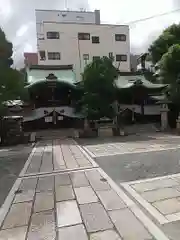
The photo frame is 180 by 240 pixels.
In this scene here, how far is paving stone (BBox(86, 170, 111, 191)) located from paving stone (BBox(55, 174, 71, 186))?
0.52 meters

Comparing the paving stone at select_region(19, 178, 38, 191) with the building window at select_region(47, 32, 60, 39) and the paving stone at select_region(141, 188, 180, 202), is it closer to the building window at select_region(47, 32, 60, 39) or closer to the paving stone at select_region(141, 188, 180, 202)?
the paving stone at select_region(141, 188, 180, 202)

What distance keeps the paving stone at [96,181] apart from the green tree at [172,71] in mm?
12868

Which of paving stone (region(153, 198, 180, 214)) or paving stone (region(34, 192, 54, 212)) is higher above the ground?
paving stone (region(153, 198, 180, 214))

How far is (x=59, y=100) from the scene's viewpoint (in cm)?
2059

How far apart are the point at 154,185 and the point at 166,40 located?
18698 millimetres

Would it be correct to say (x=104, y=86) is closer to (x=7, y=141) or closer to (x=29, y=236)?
(x=7, y=141)

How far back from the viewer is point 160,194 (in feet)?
15.5

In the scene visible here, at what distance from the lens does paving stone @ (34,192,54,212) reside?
170 inches

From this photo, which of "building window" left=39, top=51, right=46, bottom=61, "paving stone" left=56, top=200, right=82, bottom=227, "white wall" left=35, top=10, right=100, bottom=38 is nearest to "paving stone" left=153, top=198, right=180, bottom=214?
"paving stone" left=56, top=200, right=82, bottom=227

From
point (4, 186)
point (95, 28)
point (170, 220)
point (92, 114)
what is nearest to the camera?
point (170, 220)

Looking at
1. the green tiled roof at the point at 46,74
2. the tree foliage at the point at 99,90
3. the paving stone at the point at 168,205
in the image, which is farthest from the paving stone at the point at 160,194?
the green tiled roof at the point at 46,74

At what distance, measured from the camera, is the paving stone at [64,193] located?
15.6 feet

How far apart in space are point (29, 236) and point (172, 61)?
16720 millimetres

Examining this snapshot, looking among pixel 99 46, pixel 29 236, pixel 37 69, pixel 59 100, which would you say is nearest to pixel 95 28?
pixel 99 46
